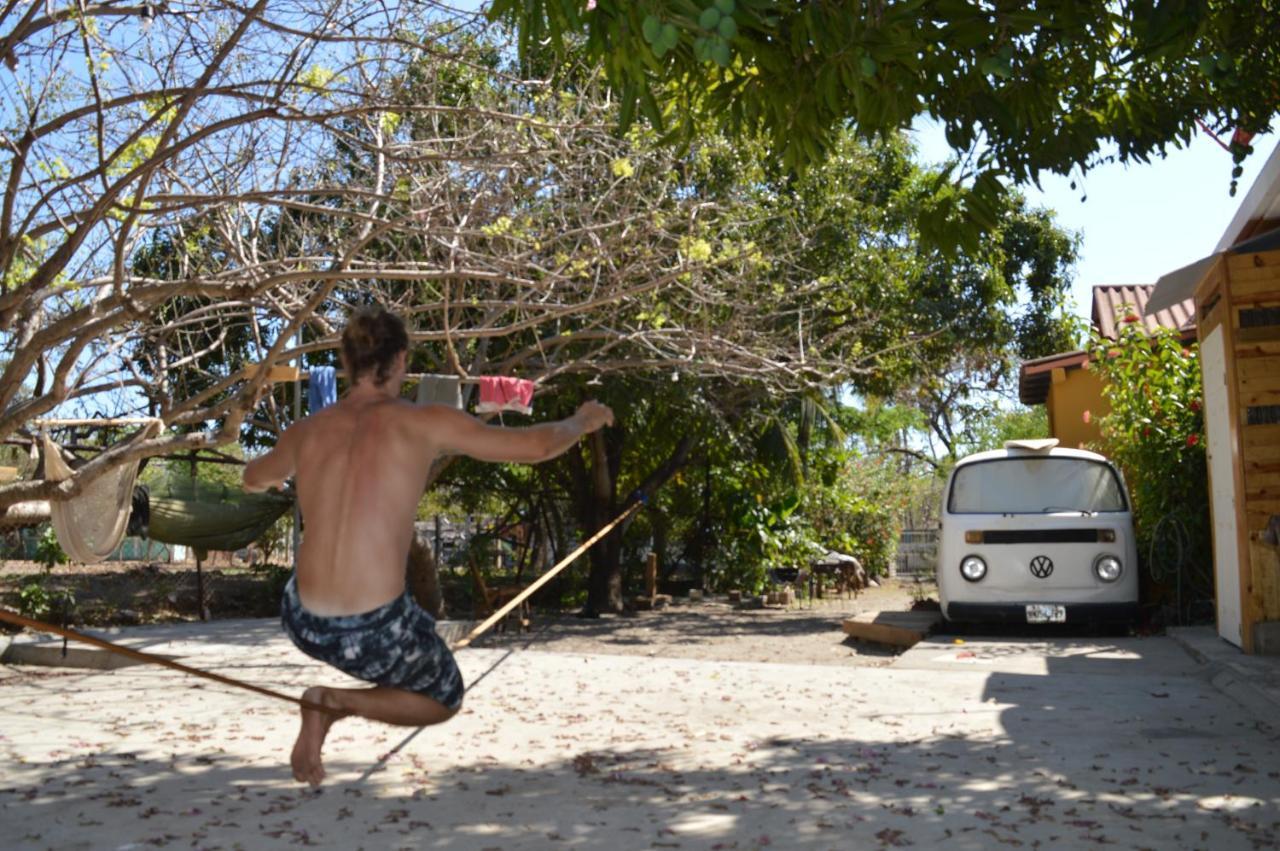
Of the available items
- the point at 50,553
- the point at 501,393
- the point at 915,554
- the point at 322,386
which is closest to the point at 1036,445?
the point at 501,393

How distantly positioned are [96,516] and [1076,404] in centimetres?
1210

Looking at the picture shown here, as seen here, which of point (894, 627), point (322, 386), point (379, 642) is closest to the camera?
Answer: point (379, 642)

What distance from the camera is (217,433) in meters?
10.1

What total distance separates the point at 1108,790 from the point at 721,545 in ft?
51.7

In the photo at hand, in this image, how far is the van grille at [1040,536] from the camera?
12.4m

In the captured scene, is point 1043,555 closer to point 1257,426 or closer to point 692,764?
point 1257,426

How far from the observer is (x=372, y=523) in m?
3.97

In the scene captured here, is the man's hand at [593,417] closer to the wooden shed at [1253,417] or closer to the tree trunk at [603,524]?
the wooden shed at [1253,417]

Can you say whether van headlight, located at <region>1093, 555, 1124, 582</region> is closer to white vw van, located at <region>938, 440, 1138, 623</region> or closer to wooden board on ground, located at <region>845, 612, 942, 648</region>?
white vw van, located at <region>938, 440, 1138, 623</region>

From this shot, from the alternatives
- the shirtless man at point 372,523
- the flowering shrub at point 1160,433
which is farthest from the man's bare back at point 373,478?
the flowering shrub at point 1160,433

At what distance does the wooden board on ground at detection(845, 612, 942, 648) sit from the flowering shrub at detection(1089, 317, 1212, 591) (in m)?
2.36

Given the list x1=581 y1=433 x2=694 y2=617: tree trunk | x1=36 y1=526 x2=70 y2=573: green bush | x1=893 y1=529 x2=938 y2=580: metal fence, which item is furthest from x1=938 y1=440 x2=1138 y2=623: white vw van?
x1=893 y1=529 x2=938 y2=580: metal fence

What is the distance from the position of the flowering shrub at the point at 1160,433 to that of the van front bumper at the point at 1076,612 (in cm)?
76

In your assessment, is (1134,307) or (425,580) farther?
(1134,307)
